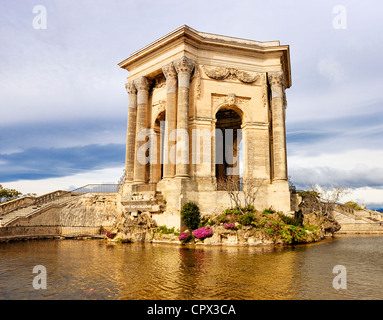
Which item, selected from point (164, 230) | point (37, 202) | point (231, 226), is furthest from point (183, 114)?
point (37, 202)

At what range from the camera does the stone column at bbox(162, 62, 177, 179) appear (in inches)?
1115

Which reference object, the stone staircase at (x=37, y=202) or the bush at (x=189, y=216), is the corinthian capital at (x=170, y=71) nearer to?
the bush at (x=189, y=216)

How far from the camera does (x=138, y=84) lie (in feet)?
109

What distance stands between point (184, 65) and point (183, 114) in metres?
4.59

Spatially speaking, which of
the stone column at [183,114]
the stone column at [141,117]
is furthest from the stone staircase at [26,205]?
the stone column at [183,114]

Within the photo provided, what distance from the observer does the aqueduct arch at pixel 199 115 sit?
2736cm

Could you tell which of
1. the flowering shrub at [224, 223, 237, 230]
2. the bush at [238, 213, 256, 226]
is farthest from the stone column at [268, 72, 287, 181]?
the flowering shrub at [224, 223, 237, 230]

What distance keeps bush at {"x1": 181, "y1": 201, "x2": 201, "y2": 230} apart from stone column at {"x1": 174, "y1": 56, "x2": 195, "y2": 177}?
119 inches

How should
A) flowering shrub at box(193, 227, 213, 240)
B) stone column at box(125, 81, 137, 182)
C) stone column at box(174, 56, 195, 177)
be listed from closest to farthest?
flowering shrub at box(193, 227, 213, 240), stone column at box(174, 56, 195, 177), stone column at box(125, 81, 137, 182)

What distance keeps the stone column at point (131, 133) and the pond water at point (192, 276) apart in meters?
16.5

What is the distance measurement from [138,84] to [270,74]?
1369cm

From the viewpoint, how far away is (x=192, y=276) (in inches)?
450

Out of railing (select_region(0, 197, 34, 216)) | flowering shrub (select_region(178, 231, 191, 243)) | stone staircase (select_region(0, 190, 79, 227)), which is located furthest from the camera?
railing (select_region(0, 197, 34, 216))

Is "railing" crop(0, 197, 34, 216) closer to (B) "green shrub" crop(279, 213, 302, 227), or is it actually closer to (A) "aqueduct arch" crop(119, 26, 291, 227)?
(A) "aqueduct arch" crop(119, 26, 291, 227)
